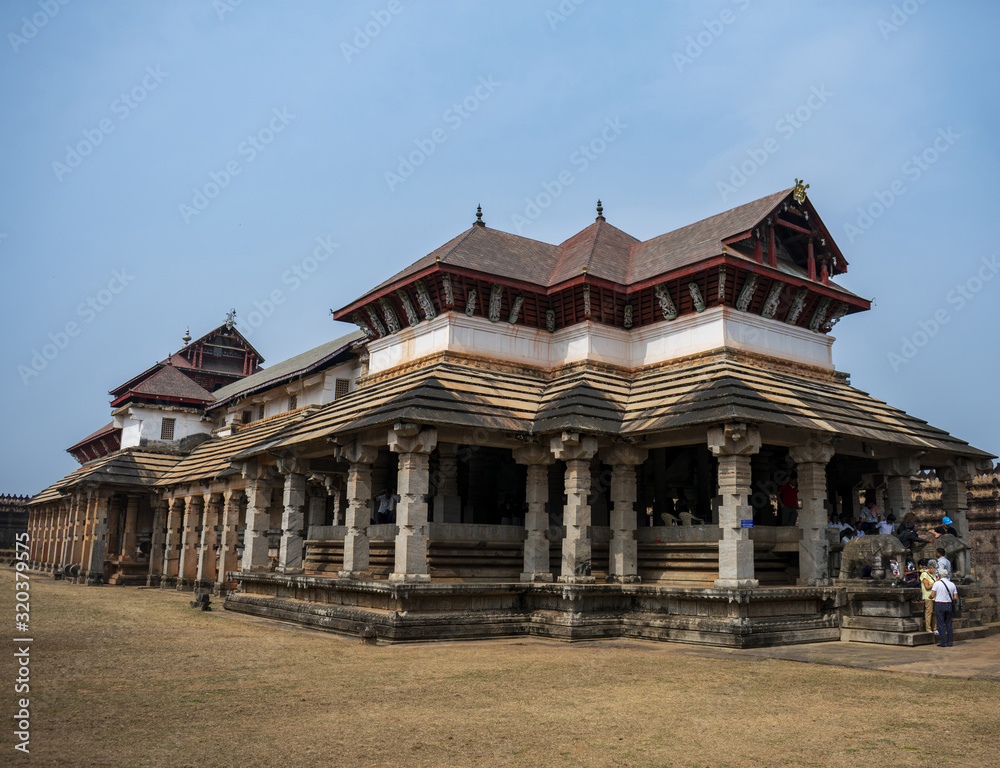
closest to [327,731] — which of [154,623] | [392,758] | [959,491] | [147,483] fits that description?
[392,758]

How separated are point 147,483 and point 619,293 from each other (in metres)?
25.5

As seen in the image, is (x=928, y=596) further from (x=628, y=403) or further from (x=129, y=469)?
(x=129, y=469)

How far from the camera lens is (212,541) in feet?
100

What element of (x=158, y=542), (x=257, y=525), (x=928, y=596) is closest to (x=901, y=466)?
(x=928, y=596)

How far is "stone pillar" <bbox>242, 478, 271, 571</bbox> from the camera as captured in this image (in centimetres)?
2197

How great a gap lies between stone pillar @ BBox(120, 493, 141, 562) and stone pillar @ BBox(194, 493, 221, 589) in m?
9.93

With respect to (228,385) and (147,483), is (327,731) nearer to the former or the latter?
(147,483)

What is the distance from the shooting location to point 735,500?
14.7 meters

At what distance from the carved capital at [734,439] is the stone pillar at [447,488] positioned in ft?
21.6

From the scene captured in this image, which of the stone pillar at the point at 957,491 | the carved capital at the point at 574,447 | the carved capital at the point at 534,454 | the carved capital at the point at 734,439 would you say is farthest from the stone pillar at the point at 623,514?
the stone pillar at the point at 957,491

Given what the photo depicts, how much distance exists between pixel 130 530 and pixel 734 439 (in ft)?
110

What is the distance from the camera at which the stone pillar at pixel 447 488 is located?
1920 centimetres

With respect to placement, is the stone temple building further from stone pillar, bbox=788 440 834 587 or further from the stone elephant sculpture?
the stone elephant sculpture

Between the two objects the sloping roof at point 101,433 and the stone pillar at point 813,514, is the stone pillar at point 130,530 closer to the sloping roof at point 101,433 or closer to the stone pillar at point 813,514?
the sloping roof at point 101,433
